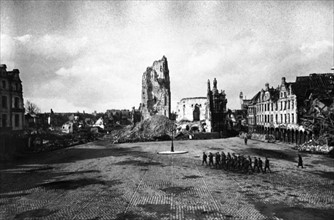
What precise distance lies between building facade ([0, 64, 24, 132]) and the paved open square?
1410 centimetres

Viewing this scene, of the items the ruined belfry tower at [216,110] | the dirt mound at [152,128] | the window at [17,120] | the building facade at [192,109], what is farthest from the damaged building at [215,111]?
the window at [17,120]

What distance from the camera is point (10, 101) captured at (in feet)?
118

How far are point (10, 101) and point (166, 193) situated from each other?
31.0 metres

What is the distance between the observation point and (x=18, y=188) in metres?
16.6

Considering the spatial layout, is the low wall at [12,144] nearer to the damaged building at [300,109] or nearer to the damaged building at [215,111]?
the damaged building at [300,109]

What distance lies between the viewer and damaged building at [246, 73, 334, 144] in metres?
38.0

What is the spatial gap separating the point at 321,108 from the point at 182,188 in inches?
1294

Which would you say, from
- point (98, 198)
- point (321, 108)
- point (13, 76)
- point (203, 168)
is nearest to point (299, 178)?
point (203, 168)

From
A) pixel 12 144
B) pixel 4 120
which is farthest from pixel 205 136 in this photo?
pixel 4 120

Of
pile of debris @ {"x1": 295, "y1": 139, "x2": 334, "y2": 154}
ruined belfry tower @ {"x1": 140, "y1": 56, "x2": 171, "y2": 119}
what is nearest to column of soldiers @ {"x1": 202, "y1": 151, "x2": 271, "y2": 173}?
pile of debris @ {"x1": 295, "y1": 139, "x2": 334, "y2": 154}

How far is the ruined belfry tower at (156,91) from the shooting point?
87938mm

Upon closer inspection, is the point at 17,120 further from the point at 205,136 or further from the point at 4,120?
the point at 205,136

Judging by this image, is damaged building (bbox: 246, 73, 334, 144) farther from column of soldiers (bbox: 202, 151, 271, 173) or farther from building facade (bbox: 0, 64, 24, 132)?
building facade (bbox: 0, 64, 24, 132)

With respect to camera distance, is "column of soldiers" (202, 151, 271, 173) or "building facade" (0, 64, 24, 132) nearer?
"column of soldiers" (202, 151, 271, 173)
